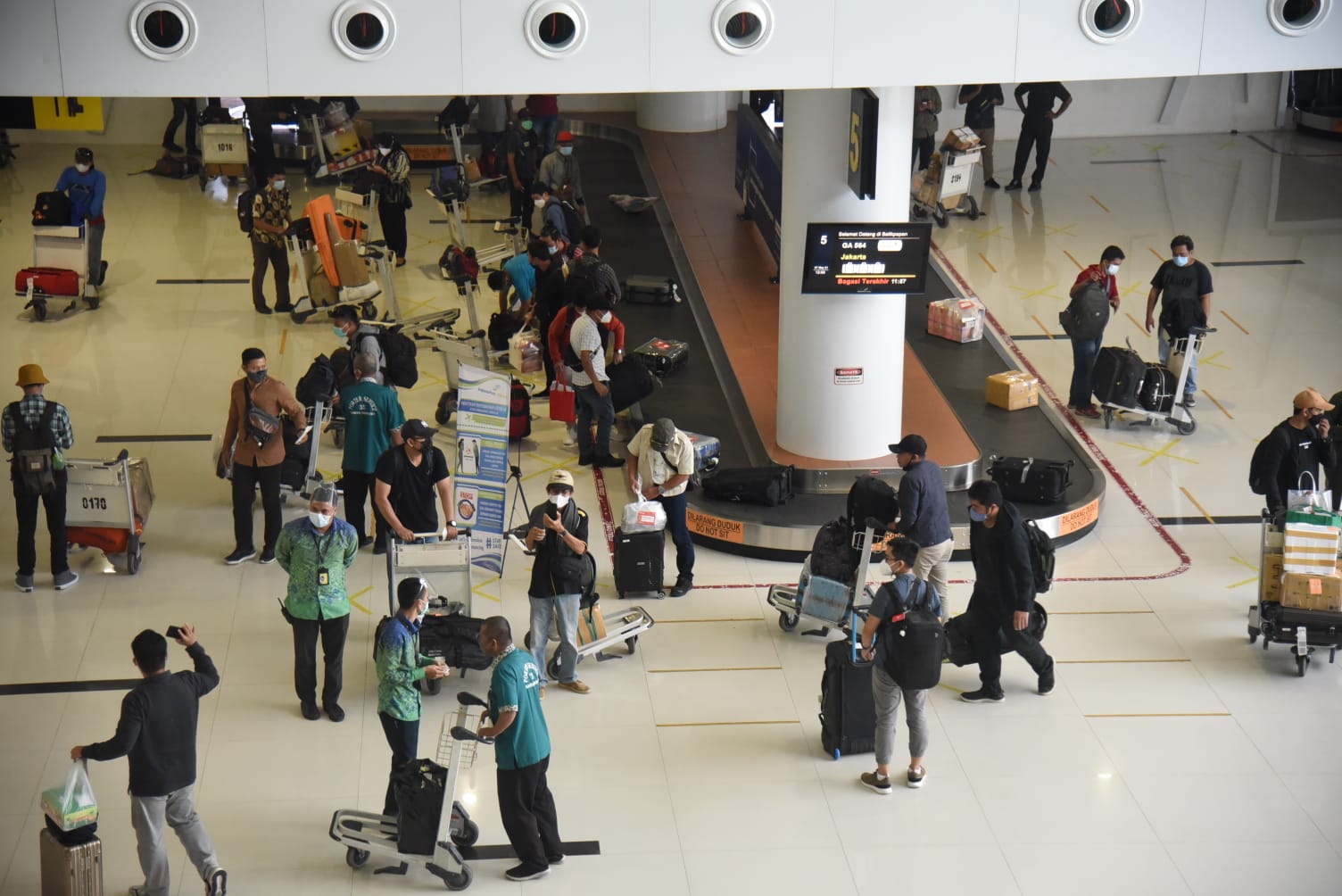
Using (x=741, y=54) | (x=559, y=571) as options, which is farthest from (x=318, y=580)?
(x=741, y=54)

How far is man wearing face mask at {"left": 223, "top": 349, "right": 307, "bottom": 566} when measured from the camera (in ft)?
35.0

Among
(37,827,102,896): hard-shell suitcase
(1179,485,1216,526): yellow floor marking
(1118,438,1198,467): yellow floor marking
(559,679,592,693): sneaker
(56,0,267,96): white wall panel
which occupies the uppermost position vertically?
(56,0,267,96): white wall panel

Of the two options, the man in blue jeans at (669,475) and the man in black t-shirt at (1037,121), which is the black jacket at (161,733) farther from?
the man in black t-shirt at (1037,121)

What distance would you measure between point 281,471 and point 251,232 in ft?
16.0

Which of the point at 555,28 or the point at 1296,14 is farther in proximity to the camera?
the point at 1296,14

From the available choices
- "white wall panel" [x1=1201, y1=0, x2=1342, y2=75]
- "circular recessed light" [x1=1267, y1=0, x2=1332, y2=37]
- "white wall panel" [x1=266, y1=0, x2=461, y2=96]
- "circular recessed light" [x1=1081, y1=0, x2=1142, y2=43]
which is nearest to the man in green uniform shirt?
"white wall panel" [x1=266, y1=0, x2=461, y2=96]

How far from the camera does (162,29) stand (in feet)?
30.2

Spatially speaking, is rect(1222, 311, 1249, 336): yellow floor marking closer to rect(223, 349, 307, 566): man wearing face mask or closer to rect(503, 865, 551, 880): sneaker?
rect(223, 349, 307, 566): man wearing face mask

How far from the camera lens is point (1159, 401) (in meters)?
13.6

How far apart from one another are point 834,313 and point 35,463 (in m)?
5.45

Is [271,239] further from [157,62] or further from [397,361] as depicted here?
[157,62]

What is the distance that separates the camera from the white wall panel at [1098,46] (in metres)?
9.92

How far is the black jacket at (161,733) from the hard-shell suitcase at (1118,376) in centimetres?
848

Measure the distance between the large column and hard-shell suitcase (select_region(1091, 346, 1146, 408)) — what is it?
7.38 ft
